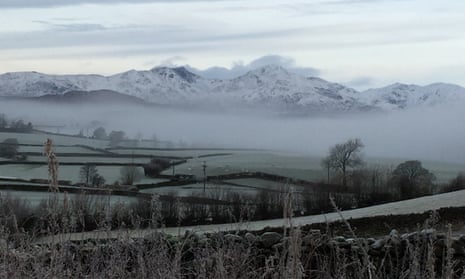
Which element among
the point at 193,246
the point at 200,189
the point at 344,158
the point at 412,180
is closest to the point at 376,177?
the point at 412,180

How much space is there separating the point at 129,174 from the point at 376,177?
24.2 metres

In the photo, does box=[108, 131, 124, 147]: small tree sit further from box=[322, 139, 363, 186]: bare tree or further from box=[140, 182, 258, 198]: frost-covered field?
box=[140, 182, 258, 198]: frost-covered field

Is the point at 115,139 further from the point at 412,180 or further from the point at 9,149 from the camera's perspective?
the point at 412,180

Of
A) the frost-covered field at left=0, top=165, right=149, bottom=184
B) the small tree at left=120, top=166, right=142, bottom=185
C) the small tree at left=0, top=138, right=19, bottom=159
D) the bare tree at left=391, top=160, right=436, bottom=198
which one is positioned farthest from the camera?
the small tree at left=0, top=138, right=19, bottom=159

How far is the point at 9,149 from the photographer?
255 feet

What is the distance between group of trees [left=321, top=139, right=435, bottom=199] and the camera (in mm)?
52153

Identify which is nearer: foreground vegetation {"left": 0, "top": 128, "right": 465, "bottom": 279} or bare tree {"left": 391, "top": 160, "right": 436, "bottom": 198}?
foreground vegetation {"left": 0, "top": 128, "right": 465, "bottom": 279}

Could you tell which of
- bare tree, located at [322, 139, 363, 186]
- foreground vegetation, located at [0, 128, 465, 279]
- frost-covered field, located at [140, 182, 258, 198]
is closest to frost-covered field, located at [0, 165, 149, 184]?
frost-covered field, located at [140, 182, 258, 198]

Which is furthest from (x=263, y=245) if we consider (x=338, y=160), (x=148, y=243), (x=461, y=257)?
(x=338, y=160)

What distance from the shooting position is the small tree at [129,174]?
61181 mm

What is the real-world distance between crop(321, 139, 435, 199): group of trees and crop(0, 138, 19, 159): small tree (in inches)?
1425

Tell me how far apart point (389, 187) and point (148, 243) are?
5040 centimetres

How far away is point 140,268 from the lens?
205 inches

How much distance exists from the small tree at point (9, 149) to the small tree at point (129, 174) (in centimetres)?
1419
